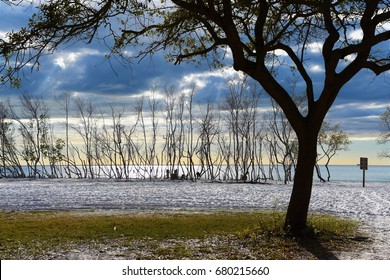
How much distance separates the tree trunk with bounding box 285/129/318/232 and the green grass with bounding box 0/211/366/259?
0.27 metres

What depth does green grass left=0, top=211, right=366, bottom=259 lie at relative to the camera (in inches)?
309

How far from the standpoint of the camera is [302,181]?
9.44m

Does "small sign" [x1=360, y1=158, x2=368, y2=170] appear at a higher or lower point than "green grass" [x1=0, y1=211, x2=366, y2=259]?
higher

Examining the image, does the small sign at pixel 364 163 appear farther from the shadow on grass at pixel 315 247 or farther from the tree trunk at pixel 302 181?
the shadow on grass at pixel 315 247

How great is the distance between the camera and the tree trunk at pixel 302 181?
9.41 meters

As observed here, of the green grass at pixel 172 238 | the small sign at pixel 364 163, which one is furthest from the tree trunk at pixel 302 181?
the small sign at pixel 364 163

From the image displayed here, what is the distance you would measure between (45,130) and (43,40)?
105 feet

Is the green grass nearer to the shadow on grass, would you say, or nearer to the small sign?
the shadow on grass

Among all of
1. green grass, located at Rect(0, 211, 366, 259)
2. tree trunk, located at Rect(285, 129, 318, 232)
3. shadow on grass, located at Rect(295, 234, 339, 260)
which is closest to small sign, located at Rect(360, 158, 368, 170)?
green grass, located at Rect(0, 211, 366, 259)

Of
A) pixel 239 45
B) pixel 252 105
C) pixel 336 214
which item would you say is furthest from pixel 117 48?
pixel 252 105

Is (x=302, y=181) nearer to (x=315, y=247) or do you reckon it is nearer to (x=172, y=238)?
(x=315, y=247)

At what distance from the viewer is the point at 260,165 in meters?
38.1

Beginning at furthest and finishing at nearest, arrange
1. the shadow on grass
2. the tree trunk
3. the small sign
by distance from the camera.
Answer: the small sign < the tree trunk < the shadow on grass

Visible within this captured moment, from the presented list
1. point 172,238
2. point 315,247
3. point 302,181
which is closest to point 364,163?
point 302,181
